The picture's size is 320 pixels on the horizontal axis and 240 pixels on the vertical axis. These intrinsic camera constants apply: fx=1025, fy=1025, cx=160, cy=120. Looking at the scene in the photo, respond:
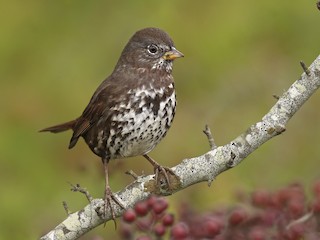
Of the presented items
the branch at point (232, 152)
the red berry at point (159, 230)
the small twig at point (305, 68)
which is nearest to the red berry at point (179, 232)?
the red berry at point (159, 230)

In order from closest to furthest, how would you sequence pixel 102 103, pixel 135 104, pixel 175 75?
1. pixel 135 104
2. pixel 102 103
3. pixel 175 75

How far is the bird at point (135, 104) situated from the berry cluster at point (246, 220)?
1091 mm

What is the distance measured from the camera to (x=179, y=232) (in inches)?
122

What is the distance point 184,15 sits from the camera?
337 inches

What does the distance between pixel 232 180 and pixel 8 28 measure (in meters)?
2.69

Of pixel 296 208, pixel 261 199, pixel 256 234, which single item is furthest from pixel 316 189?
pixel 256 234

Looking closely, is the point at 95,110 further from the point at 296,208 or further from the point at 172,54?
the point at 296,208

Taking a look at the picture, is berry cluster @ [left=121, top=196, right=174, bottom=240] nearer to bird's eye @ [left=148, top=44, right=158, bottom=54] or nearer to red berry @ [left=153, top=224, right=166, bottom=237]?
red berry @ [left=153, top=224, right=166, bottom=237]

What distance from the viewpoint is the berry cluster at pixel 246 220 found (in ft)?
10.0

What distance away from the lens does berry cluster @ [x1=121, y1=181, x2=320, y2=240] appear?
3059 millimetres

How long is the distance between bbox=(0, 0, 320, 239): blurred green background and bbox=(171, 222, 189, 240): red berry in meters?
3.17

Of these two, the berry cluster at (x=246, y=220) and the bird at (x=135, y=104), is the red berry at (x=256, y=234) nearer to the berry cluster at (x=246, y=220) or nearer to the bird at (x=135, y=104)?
the berry cluster at (x=246, y=220)

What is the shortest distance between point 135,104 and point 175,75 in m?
3.45

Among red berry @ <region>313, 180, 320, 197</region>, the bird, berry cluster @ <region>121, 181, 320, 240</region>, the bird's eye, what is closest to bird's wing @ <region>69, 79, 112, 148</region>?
the bird
